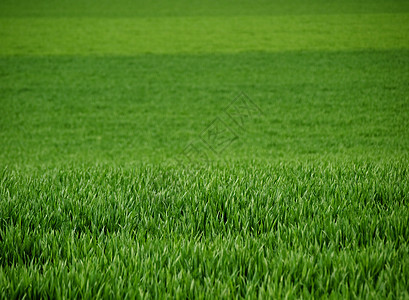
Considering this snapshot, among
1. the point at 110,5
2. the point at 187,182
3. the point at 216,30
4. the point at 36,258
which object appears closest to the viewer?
the point at 36,258

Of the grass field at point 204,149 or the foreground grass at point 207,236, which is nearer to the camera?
the foreground grass at point 207,236

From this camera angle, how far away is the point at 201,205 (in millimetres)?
2301

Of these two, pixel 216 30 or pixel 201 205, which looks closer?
pixel 201 205

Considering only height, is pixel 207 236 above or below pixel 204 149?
below

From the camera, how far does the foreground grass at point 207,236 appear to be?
1.50m

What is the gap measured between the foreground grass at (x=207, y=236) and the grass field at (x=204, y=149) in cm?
1

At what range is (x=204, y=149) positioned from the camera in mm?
8367

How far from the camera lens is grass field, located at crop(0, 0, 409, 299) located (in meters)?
1.60

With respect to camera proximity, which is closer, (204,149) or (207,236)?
(207,236)

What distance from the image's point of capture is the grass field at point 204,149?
1.60 m

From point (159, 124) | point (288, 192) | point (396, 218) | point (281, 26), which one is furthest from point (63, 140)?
point (281, 26)

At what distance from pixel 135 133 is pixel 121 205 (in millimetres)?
7287

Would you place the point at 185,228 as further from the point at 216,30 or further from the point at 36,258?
the point at 216,30

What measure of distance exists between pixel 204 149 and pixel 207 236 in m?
6.41
